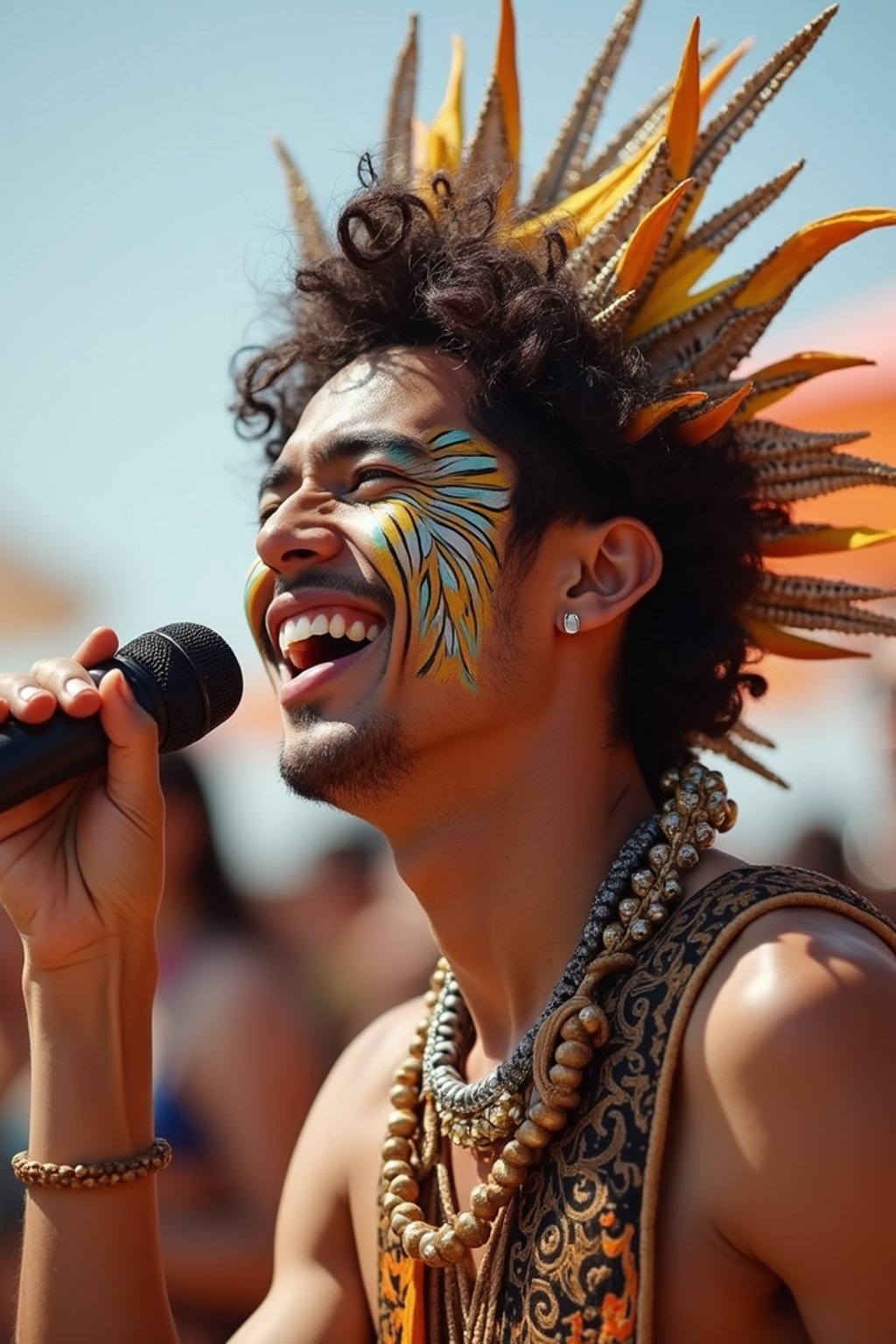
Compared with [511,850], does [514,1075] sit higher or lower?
lower

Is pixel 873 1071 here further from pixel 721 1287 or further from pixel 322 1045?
pixel 322 1045

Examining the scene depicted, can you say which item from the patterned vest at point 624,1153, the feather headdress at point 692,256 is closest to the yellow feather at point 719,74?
the feather headdress at point 692,256

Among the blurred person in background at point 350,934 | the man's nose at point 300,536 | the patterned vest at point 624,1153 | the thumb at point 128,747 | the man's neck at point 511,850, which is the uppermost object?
the man's nose at point 300,536

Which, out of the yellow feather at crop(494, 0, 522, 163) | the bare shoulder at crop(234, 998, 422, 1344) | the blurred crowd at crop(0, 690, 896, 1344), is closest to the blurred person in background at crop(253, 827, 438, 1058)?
the blurred crowd at crop(0, 690, 896, 1344)

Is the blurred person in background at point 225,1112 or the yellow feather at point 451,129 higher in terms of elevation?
the yellow feather at point 451,129

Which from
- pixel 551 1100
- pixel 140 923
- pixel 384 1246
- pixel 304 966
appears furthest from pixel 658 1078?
pixel 304 966

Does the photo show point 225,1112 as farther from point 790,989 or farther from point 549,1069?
point 790,989

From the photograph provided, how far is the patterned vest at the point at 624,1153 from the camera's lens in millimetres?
2031

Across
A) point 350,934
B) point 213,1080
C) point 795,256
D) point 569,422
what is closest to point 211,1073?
point 213,1080

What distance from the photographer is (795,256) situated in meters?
2.91

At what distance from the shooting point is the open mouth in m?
2.55

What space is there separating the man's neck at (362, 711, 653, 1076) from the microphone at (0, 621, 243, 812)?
0.36 meters

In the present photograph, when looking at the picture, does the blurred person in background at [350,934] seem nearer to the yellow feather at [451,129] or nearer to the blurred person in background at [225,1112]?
the blurred person in background at [225,1112]

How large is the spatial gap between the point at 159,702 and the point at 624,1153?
0.99 meters
